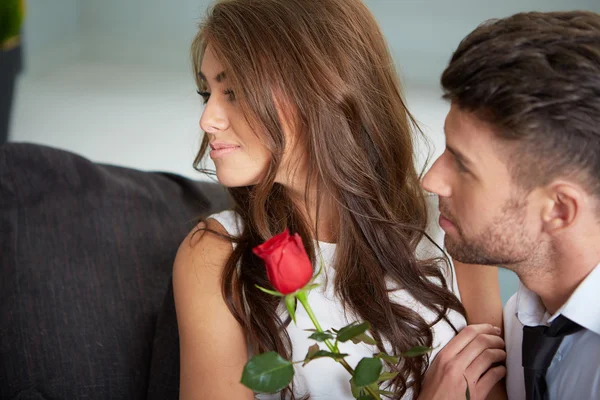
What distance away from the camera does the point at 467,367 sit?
1417 mm

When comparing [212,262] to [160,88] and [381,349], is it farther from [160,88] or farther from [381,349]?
[160,88]

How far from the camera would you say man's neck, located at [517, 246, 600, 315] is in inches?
46.5

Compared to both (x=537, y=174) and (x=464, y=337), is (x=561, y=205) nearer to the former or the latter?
(x=537, y=174)

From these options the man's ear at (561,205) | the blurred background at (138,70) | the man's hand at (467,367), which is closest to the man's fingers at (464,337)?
the man's hand at (467,367)

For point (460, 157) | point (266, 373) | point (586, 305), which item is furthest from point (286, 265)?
point (586, 305)

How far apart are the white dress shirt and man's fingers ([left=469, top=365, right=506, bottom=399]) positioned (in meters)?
0.16

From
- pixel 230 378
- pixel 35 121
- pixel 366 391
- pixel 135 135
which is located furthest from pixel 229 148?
pixel 35 121

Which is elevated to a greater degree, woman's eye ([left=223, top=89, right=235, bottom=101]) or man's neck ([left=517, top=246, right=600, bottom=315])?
woman's eye ([left=223, top=89, right=235, bottom=101])

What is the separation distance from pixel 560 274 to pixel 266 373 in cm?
58

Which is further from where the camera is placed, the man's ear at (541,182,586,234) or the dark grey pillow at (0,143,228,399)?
the dark grey pillow at (0,143,228,399)

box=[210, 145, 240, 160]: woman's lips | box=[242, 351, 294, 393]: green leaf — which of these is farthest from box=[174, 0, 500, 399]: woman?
box=[242, 351, 294, 393]: green leaf

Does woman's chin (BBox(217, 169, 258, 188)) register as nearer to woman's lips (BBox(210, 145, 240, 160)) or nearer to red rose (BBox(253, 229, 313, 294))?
woman's lips (BBox(210, 145, 240, 160))

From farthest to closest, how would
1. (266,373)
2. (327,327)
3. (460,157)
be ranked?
(327,327) → (460,157) → (266,373)

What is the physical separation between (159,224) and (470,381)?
92 cm
